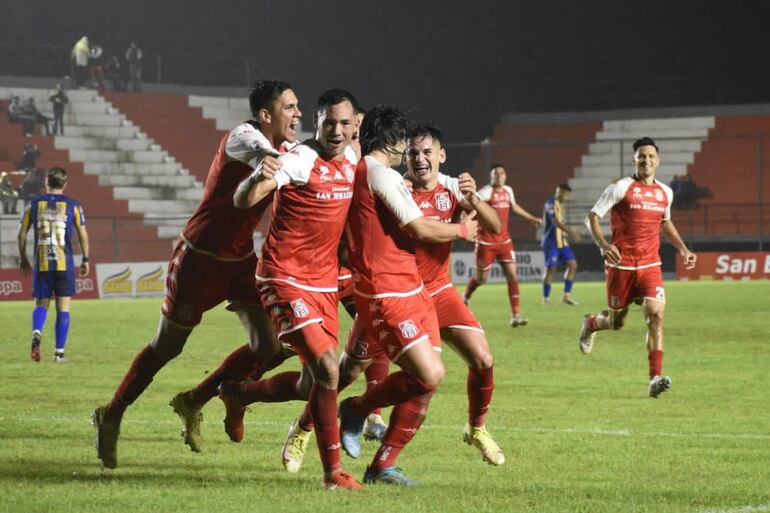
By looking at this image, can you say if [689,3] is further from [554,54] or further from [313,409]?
[313,409]

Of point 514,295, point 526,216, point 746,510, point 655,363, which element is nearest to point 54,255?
point 655,363

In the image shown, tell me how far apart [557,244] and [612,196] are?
1357 cm

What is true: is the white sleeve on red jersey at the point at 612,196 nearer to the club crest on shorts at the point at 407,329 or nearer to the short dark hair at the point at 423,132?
the short dark hair at the point at 423,132

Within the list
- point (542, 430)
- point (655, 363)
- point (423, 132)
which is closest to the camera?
point (423, 132)

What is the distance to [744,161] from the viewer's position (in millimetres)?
41750

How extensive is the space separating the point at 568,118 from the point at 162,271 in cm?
2053

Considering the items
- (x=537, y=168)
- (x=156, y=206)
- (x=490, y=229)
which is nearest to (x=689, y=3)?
(x=537, y=168)

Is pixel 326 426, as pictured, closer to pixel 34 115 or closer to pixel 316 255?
pixel 316 255

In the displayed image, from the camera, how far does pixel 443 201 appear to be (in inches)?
311

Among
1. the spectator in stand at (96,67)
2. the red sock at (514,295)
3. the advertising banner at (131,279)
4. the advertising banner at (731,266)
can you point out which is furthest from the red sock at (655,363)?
the spectator in stand at (96,67)

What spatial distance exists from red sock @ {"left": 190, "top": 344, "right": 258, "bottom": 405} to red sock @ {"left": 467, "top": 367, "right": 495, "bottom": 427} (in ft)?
4.58

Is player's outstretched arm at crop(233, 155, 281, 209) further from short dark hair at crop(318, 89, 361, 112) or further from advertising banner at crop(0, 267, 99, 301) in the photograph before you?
advertising banner at crop(0, 267, 99, 301)

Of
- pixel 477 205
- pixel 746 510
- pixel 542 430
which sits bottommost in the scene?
pixel 542 430

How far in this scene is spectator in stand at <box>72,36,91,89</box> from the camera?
39500mm
